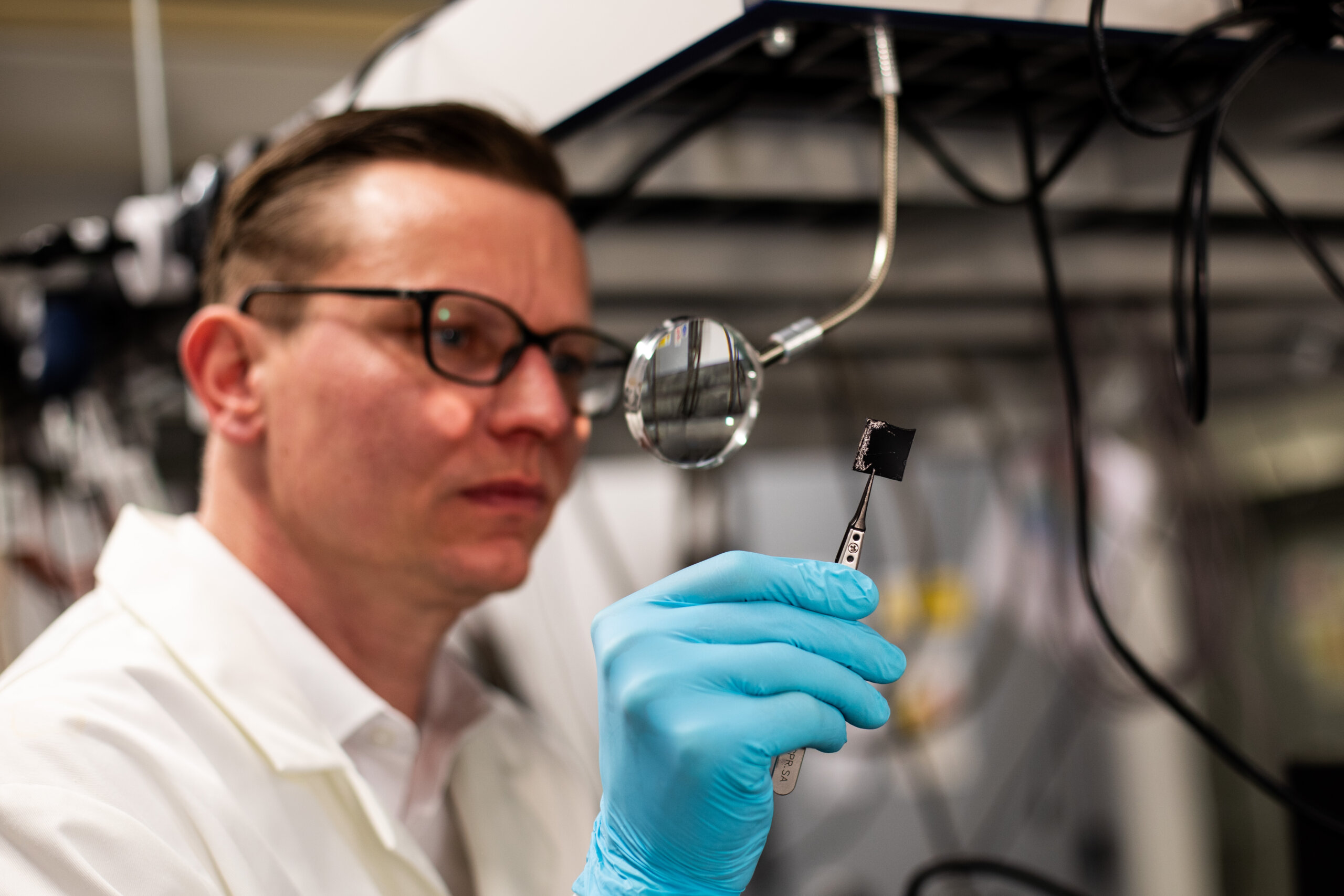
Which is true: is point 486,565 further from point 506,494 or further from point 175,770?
point 175,770

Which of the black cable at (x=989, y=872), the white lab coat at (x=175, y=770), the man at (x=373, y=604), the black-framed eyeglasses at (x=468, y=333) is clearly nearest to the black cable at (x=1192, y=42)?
the man at (x=373, y=604)

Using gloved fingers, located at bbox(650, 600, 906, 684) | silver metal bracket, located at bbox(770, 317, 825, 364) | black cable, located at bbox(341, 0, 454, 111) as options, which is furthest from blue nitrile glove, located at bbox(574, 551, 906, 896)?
black cable, located at bbox(341, 0, 454, 111)

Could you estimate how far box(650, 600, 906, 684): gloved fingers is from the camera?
570mm

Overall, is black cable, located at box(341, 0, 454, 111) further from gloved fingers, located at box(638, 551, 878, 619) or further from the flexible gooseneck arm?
gloved fingers, located at box(638, 551, 878, 619)

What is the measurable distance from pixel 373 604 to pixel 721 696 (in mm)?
476

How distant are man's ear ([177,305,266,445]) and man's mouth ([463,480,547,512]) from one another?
222 millimetres

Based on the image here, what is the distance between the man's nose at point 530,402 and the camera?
0.82 metres

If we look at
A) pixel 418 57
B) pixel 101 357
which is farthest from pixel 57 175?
pixel 418 57

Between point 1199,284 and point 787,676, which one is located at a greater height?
point 1199,284

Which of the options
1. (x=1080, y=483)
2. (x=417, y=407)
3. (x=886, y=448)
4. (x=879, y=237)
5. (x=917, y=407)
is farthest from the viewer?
(x=917, y=407)

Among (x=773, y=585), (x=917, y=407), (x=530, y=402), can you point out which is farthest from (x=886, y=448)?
(x=917, y=407)

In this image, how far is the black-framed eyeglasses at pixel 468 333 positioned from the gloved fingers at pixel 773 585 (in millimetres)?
300

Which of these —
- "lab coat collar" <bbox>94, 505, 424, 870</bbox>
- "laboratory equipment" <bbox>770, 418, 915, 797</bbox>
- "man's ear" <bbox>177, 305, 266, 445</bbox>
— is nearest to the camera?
"laboratory equipment" <bbox>770, 418, 915, 797</bbox>

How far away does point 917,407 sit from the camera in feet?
8.39
